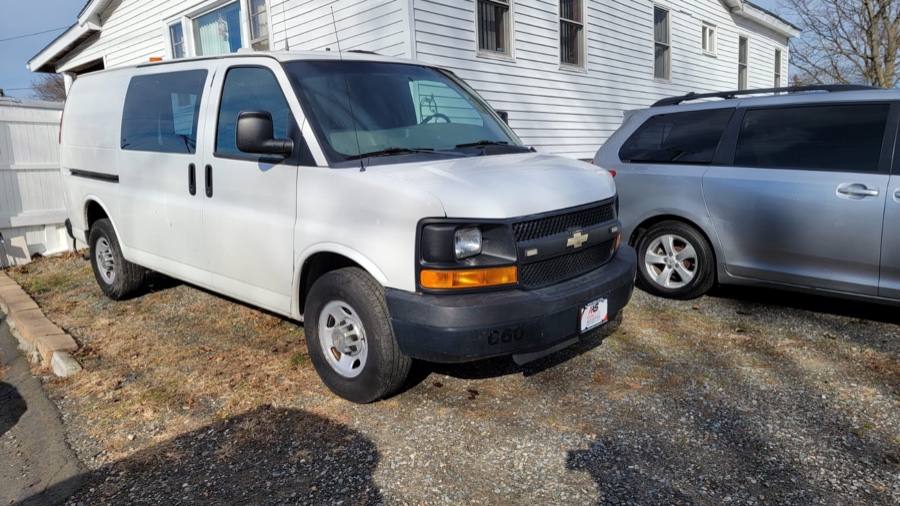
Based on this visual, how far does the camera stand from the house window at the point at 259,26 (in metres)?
10.6

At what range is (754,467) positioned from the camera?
2857 mm

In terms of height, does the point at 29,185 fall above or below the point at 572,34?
below

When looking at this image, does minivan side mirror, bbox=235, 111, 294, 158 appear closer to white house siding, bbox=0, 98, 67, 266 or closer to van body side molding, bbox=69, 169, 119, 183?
van body side molding, bbox=69, 169, 119, 183

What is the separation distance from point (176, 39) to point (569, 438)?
1272cm

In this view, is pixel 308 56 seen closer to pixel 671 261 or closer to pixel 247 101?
pixel 247 101

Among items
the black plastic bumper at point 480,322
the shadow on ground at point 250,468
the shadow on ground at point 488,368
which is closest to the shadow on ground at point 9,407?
the shadow on ground at point 250,468

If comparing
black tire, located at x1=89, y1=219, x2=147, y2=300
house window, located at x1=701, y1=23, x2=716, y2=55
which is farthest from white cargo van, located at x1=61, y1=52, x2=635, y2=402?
house window, located at x1=701, y1=23, x2=716, y2=55

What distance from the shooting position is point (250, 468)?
9.66ft

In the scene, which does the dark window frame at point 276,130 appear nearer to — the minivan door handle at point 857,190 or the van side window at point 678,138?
the van side window at point 678,138

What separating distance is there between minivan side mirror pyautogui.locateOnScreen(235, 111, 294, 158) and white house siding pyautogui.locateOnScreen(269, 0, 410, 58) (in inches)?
172

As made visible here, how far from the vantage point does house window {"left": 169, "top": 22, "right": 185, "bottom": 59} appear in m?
12.7

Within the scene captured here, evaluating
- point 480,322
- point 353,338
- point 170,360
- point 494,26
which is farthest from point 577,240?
point 494,26

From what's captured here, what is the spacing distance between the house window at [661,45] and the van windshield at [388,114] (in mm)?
11426

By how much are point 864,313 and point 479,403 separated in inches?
139
